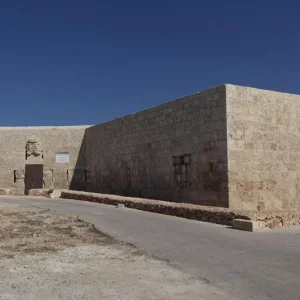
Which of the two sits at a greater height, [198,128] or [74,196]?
[198,128]

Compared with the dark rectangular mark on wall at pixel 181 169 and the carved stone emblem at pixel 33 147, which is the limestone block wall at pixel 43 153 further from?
the dark rectangular mark on wall at pixel 181 169

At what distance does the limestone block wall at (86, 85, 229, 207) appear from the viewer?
11.6 meters

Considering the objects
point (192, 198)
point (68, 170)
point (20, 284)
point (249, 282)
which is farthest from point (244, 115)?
point (68, 170)

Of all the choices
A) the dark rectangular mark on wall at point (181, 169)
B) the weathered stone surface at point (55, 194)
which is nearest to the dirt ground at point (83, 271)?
the dark rectangular mark on wall at point (181, 169)

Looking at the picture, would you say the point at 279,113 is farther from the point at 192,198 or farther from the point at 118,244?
the point at 118,244

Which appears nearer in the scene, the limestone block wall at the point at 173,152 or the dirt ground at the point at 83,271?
the dirt ground at the point at 83,271

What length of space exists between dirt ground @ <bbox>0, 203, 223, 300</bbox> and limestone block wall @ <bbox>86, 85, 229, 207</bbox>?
17.1 feet

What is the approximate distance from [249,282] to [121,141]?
43.0ft

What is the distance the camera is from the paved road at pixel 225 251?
13.6 feet

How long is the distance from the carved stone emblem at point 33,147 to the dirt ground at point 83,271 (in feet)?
48.0

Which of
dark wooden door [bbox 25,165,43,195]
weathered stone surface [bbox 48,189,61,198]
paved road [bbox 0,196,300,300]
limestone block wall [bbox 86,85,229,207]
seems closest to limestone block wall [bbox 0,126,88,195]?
dark wooden door [bbox 25,165,43,195]

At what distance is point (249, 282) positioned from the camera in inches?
167

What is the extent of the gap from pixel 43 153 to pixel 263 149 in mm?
13389

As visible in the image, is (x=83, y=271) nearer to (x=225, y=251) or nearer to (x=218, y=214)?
(x=225, y=251)
